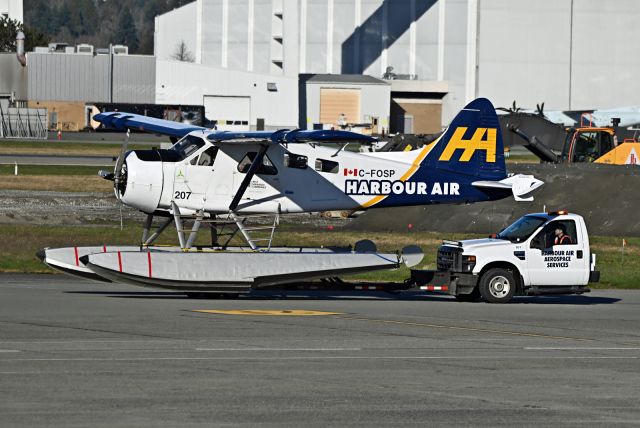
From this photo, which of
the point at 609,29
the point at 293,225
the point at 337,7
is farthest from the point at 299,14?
the point at 293,225

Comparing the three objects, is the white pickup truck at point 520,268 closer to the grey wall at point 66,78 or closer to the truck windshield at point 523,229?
the truck windshield at point 523,229

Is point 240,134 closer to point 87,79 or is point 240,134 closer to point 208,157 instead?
point 208,157

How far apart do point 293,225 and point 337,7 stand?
6557cm

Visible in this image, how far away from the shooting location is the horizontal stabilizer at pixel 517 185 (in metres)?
21.9

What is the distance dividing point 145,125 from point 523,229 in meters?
8.00

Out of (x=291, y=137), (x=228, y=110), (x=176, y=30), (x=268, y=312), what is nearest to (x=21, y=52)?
(x=176, y=30)

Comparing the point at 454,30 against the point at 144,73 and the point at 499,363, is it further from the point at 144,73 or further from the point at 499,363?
the point at 499,363

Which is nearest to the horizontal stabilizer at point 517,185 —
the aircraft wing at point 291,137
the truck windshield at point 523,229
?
the truck windshield at point 523,229

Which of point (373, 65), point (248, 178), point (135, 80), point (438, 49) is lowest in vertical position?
point (248, 178)

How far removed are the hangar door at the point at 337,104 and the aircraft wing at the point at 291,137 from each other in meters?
75.9

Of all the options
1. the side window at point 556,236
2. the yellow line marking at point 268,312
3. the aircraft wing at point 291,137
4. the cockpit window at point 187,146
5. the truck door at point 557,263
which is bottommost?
the yellow line marking at point 268,312

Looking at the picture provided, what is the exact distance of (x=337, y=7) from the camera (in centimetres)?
9812

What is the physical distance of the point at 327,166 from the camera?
21719mm

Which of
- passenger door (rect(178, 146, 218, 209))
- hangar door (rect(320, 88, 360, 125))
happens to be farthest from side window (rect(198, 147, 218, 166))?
hangar door (rect(320, 88, 360, 125))
